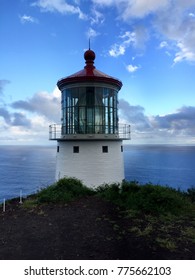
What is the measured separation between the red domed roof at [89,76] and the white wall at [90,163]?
3.45 metres

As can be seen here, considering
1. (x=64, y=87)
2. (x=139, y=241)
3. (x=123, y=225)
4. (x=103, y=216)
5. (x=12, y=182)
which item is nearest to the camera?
(x=139, y=241)

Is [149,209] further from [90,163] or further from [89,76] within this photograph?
[89,76]

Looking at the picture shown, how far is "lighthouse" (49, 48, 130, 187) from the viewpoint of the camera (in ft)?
45.5

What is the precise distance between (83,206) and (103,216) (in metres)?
1.49

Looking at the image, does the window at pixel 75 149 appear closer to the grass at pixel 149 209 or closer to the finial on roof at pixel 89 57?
the grass at pixel 149 209

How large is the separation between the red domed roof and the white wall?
3.45 m

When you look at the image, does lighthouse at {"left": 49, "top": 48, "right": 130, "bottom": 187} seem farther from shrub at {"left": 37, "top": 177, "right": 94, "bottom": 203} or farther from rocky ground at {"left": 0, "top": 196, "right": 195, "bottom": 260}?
rocky ground at {"left": 0, "top": 196, "right": 195, "bottom": 260}

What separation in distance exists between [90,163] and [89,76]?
15.7 ft

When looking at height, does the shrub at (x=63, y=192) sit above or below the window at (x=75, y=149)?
below

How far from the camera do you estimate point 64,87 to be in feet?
48.7

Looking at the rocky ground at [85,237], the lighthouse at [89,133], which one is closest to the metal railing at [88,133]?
the lighthouse at [89,133]

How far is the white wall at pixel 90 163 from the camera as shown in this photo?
13.9m
